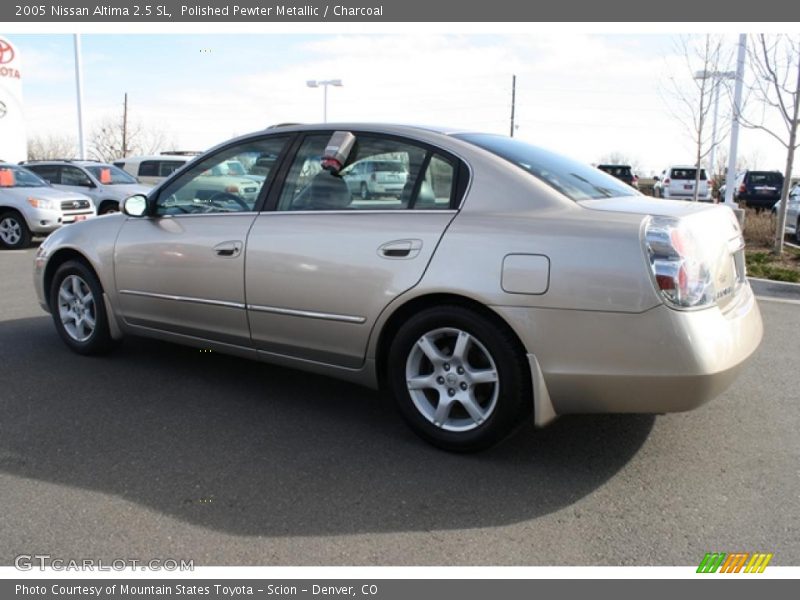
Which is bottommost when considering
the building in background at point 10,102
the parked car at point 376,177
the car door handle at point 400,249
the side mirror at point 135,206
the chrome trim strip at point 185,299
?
the chrome trim strip at point 185,299

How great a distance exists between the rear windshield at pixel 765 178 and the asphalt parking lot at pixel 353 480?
18.6m

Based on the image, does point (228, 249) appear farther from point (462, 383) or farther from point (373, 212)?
point (462, 383)

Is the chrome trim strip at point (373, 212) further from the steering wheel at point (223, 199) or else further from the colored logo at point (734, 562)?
the colored logo at point (734, 562)

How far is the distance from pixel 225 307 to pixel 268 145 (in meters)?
1.02

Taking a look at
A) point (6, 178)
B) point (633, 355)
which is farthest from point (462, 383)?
point (6, 178)

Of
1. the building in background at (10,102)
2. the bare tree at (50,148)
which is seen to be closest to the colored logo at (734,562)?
the building in background at (10,102)

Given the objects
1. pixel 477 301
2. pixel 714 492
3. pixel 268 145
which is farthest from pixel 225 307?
pixel 714 492

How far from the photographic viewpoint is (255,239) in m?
4.02

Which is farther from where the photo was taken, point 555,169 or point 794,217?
point 794,217

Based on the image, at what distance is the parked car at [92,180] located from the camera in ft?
49.6

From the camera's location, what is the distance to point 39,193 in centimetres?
1293

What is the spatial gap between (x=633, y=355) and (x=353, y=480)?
1.39m

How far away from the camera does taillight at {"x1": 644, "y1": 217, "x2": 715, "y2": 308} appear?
2969 mm

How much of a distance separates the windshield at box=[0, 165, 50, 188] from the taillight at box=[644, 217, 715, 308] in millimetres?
13231
